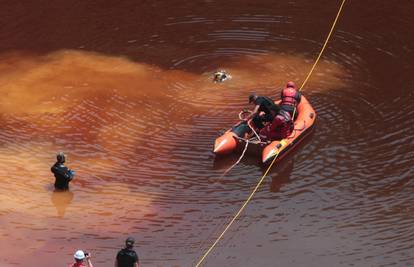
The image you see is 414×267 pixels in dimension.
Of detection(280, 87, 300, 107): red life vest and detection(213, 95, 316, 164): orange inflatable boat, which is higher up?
detection(280, 87, 300, 107): red life vest

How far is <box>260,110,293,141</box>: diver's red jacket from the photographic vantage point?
15.2 metres

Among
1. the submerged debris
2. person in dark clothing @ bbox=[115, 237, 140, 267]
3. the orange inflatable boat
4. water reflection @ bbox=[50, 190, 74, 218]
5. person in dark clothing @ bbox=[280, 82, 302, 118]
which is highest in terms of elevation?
the submerged debris

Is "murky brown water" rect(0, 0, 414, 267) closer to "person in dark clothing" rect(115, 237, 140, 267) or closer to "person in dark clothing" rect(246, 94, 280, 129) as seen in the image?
"person in dark clothing" rect(246, 94, 280, 129)

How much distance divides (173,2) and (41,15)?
4.01m

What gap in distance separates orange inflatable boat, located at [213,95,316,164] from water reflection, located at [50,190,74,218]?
3.01 m

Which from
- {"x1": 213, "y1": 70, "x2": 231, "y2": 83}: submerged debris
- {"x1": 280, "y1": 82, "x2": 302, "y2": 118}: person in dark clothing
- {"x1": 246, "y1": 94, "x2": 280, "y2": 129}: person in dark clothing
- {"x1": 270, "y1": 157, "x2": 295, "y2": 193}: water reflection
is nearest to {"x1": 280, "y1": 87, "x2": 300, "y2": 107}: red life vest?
{"x1": 280, "y1": 82, "x2": 302, "y2": 118}: person in dark clothing

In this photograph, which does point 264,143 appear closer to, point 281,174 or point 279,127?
point 279,127

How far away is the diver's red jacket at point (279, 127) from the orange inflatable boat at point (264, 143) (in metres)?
0.14

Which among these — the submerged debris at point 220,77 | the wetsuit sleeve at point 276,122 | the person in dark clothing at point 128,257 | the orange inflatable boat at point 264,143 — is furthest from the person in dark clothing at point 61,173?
the submerged debris at point 220,77

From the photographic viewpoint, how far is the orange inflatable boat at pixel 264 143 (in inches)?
587

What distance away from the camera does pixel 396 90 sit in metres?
17.6

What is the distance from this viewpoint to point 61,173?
13906 millimetres

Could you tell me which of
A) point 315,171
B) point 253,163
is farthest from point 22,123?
point 315,171

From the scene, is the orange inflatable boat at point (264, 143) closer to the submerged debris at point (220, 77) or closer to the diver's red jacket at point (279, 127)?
the diver's red jacket at point (279, 127)
